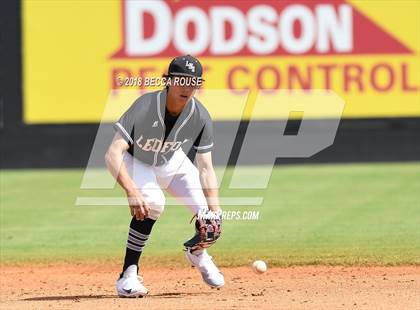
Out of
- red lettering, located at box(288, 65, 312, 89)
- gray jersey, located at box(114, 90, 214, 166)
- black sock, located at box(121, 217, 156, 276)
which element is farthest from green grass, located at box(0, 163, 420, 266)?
gray jersey, located at box(114, 90, 214, 166)

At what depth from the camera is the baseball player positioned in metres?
9.78

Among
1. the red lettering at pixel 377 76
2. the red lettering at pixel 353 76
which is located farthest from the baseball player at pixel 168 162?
the red lettering at pixel 377 76

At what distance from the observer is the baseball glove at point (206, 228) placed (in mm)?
9977

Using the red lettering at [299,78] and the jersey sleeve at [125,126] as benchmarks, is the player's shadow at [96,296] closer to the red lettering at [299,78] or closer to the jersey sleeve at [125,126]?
the jersey sleeve at [125,126]

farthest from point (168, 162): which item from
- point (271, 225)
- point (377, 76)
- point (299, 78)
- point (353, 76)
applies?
point (377, 76)

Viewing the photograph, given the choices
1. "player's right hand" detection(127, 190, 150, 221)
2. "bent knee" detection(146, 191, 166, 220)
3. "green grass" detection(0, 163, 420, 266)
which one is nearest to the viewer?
"player's right hand" detection(127, 190, 150, 221)

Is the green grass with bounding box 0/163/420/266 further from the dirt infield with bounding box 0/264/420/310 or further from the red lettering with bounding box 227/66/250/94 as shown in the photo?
the red lettering with bounding box 227/66/250/94

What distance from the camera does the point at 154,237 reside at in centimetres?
1532

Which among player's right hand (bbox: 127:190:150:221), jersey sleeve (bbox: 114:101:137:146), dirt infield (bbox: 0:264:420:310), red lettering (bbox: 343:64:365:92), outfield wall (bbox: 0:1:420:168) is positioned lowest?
outfield wall (bbox: 0:1:420:168)

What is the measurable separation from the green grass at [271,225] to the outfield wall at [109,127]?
1.88m

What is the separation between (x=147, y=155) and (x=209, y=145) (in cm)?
64

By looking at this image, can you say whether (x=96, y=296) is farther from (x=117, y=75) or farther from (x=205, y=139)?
(x=117, y=75)

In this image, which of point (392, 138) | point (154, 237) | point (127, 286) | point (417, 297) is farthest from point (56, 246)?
point (392, 138)

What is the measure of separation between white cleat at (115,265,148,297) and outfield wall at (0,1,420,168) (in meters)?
13.6
